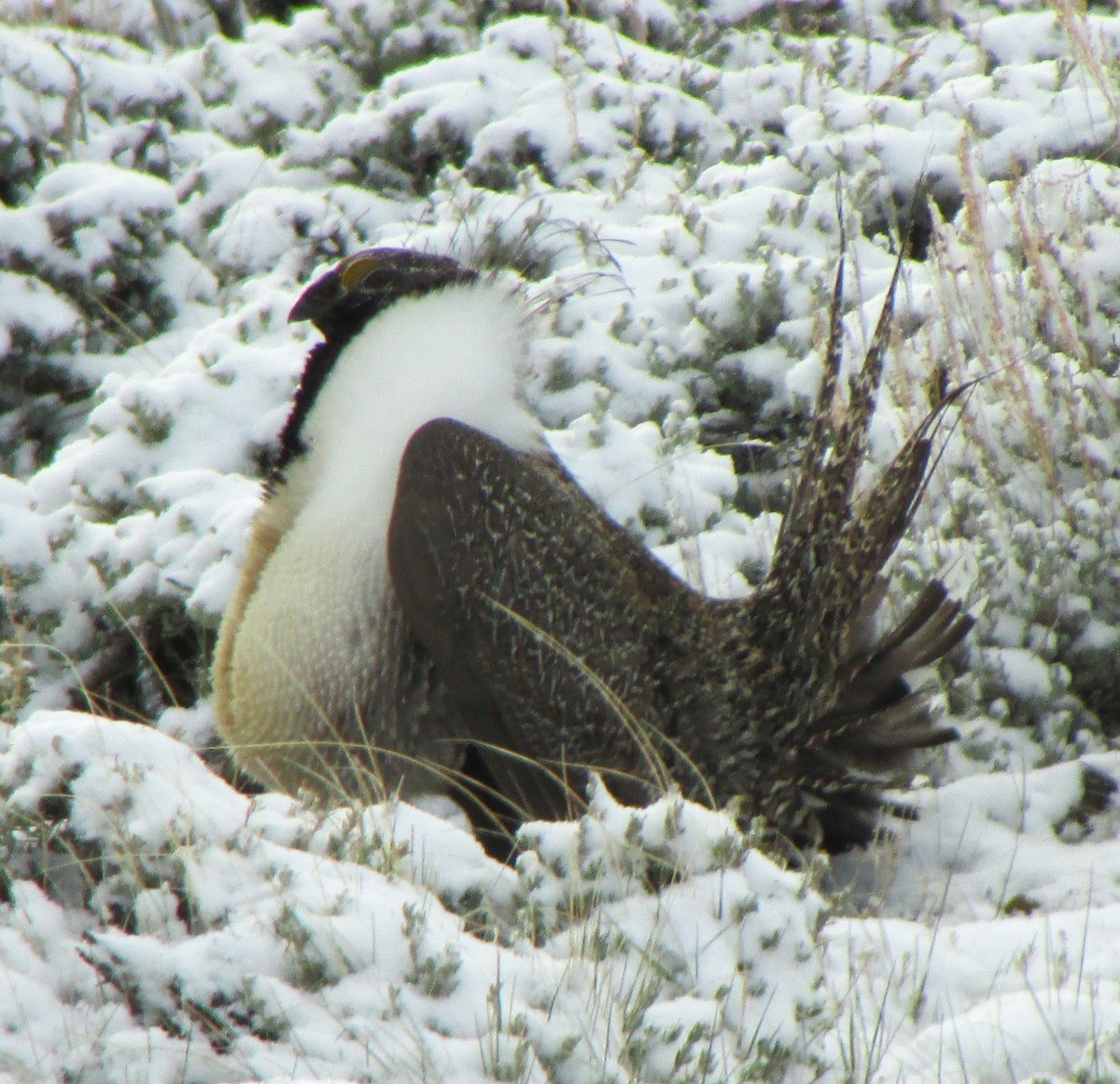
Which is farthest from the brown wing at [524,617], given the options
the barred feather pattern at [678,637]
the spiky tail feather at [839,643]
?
the spiky tail feather at [839,643]

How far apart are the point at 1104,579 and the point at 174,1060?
7.27ft

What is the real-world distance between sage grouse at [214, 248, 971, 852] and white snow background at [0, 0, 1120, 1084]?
233 millimetres

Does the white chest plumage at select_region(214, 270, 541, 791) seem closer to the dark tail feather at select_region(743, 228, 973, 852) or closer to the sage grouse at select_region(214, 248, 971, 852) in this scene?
the sage grouse at select_region(214, 248, 971, 852)

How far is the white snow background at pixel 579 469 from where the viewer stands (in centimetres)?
158

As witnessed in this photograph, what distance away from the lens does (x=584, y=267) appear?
393 cm

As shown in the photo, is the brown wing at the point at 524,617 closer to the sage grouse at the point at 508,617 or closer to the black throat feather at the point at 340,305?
the sage grouse at the point at 508,617

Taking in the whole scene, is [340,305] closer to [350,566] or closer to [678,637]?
[350,566]

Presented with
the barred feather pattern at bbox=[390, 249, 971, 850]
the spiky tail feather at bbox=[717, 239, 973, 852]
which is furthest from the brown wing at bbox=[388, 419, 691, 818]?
the spiky tail feather at bbox=[717, 239, 973, 852]

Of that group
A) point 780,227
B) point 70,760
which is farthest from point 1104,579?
point 70,760

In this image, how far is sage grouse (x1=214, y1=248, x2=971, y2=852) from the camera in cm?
235

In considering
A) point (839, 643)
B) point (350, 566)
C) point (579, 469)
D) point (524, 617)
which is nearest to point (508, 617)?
point (524, 617)

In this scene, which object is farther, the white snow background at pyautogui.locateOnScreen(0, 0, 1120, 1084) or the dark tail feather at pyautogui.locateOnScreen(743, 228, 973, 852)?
the dark tail feather at pyautogui.locateOnScreen(743, 228, 973, 852)

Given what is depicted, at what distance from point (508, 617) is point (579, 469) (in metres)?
0.98

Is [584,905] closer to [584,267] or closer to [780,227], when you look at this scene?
[584,267]
